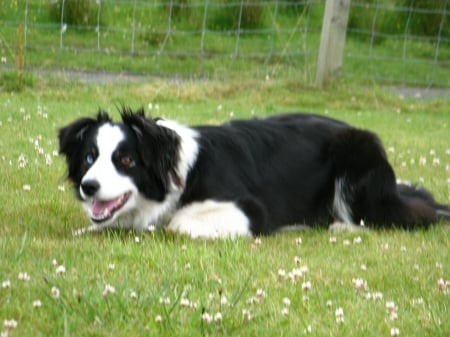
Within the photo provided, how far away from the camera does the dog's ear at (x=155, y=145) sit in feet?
20.1

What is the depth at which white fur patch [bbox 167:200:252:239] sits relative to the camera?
6.10 meters

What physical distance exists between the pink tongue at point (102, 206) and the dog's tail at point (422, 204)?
2229 millimetres

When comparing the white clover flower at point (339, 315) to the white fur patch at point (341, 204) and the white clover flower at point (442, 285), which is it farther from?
the white fur patch at point (341, 204)

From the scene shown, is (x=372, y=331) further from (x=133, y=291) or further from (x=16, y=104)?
(x=16, y=104)

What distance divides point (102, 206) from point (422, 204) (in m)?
2.46

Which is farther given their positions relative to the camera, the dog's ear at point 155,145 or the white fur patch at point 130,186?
the dog's ear at point 155,145

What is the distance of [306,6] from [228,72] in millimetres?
3863

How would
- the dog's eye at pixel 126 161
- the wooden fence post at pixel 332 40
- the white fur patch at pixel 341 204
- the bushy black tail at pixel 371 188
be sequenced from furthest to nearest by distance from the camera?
1. the wooden fence post at pixel 332 40
2. the white fur patch at pixel 341 204
3. the bushy black tail at pixel 371 188
4. the dog's eye at pixel 126 161

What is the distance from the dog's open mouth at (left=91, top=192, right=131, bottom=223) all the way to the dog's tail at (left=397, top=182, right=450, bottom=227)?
2170 mm

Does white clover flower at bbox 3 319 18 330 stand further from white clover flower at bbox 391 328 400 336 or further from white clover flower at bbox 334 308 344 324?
white clover flower at bbox 391 328 400 336

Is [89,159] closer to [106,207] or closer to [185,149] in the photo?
[106,207]

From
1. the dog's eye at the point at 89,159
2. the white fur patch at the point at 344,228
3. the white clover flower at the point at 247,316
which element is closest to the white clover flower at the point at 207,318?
the white clover flower at the point at 247,316

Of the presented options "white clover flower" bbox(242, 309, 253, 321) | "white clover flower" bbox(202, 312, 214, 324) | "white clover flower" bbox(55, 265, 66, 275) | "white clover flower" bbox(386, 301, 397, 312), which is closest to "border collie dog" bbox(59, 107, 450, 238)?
"white clover flower" bbox(55, 265, 66, 275)

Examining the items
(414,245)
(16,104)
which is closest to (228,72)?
(16,104)
